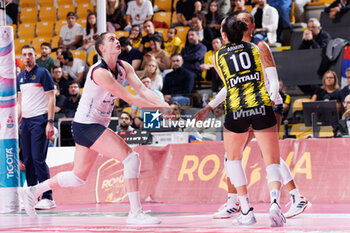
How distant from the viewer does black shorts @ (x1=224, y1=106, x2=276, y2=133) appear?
5.32 meters

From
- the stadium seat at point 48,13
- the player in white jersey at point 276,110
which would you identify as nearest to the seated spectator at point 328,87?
the player in white jersey at point 276,110

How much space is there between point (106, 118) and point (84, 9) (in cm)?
1349

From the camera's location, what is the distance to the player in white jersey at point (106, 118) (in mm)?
5781

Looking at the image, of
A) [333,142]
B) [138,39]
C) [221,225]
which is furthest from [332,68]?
[221,225]

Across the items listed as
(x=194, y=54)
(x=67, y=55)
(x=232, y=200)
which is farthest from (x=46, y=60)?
(x=232, y=200)

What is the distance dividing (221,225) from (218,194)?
11.0 ft

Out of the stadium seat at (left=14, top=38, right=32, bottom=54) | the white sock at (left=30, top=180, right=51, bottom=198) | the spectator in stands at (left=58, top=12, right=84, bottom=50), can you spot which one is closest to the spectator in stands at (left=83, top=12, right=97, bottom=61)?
the spectator in stands at (left=58, top=12, right=84, bottom=50)

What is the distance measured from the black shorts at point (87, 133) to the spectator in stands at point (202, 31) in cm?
818

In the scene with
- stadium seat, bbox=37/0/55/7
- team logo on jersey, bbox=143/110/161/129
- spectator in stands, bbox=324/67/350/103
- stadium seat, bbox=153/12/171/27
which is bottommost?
team logo on jersey, bbox=143/110/161/129

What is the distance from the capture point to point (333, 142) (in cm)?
829

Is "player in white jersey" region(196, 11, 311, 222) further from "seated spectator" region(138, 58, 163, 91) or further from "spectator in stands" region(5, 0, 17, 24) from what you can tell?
"spectator in stands" region(5, 0, 17, 24)

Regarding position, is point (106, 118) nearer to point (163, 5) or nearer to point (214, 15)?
point (214, 15)

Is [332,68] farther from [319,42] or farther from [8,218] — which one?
[8,218]

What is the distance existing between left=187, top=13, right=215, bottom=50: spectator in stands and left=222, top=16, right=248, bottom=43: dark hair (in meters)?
8.37
